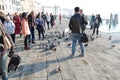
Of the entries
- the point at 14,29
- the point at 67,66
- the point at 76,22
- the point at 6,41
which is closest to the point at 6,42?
the point at 6,41

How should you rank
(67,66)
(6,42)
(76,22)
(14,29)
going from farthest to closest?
(14,29) → (76,22) → (67,66) → (6,42)

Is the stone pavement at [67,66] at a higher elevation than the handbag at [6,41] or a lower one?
lower

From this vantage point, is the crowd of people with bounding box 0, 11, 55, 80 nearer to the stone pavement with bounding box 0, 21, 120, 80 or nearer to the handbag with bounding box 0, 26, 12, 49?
the handbag with bounding box 0, 26, 12, 49

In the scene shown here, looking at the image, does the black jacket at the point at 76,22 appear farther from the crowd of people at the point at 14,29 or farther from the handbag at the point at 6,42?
the handbag at the point at 6,42

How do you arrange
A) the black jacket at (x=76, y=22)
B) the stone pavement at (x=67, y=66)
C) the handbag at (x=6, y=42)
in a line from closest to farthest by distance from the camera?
the handbag at (x=6, y=42) < the stone pavement at (x=67, y=66) < the black jacket at (x=76, y=22)

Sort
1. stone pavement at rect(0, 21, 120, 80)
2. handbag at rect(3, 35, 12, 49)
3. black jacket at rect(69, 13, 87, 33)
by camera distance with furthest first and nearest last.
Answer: black jacket at rect(69, 13, 87, 33) < stone pavement at rect(0, 21, 120, 80) < handbag at rect(3, 35, 12, 49)

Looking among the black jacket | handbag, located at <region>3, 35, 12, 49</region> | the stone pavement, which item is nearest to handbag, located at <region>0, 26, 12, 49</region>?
handbag, located at <region>3, 35, 12, 49</region>

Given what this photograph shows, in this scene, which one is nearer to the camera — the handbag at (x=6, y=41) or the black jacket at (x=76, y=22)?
the handbag at (x=6, y=41)

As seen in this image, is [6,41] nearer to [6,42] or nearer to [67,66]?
[6,42]

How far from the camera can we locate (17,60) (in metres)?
7.86

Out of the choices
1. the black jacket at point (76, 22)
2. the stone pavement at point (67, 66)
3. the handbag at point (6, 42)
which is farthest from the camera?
the black jacket at point (76, 22)

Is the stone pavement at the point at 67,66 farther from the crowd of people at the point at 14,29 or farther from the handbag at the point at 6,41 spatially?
the handbag at the point at 6,41

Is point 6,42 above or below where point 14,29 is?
above

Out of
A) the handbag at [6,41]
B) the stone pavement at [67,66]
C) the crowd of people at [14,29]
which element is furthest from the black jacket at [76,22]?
the handbag at [6,41]
